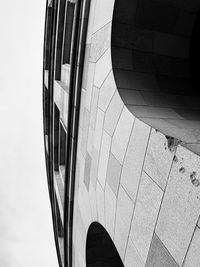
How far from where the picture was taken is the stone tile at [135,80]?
556 cm

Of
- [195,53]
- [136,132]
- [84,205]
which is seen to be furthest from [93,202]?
[195,53]

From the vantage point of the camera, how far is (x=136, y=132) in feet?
14.8

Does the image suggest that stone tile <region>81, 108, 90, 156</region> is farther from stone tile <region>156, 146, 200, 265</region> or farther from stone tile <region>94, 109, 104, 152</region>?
stone tile <region>156, 146, 200, 265</region>

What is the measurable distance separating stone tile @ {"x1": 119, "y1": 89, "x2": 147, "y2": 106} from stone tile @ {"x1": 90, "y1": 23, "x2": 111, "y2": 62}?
1.34 meters

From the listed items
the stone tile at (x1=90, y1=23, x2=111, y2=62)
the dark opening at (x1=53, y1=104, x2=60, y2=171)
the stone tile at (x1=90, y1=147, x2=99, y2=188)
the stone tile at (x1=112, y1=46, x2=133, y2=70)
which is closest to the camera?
the stone tile at (x1=112, y1=46, x2=133, y2=70)

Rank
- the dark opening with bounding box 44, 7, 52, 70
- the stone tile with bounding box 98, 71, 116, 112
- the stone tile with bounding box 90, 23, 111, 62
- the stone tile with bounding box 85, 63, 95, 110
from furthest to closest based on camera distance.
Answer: the dark opening with bounding box 44, 7, 52, 70
the stone tile with bounding box 85, 63, 95, 110
the stone tile with bounding box 90, 23, 111, 62
the stone tile with bounding box 98, 71, 116, 112

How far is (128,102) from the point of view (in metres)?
5.13

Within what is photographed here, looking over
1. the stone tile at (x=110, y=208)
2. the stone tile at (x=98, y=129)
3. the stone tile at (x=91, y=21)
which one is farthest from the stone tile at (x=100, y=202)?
the stone tile at (x=91, y=21)

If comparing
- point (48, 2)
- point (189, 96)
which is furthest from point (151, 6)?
point (48, 2)

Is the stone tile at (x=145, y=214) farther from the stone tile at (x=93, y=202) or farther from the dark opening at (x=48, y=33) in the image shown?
the dark opening at (x=48, y=33)

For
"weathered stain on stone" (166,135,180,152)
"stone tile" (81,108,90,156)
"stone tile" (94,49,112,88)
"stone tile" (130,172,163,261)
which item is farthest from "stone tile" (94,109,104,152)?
"weathered stain on stone" (166,135,180,152)

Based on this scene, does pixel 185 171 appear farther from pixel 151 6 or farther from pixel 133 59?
pixel 151 6

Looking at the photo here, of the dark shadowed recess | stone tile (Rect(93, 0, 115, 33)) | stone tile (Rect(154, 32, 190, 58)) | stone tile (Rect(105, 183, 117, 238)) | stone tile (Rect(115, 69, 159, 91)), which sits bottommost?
the dark shadowed recess

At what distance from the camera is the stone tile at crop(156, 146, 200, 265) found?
3.05 metres
